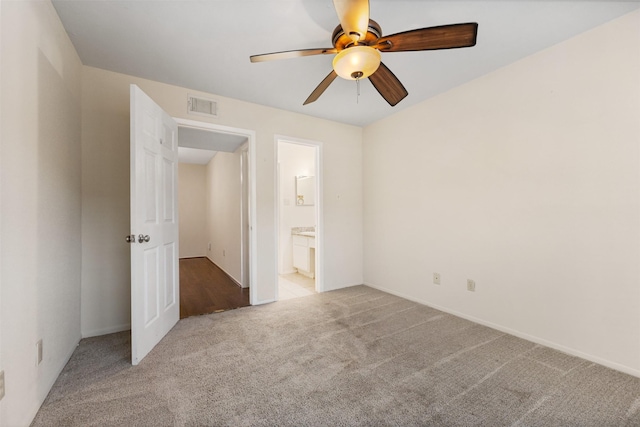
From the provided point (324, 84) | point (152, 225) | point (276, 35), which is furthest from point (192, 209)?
point (324, 84)

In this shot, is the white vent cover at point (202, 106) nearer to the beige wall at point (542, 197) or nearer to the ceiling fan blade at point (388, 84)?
the ceiling fan blade at point (388, 84)

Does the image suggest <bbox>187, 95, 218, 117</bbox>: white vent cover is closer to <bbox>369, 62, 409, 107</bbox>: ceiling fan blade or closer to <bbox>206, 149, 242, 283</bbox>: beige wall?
<bbox>206, 149, 242, 283</bbox>: beige wall

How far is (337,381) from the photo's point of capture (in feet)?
5.68

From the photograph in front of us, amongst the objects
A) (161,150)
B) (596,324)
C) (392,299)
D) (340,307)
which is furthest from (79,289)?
(596,324)

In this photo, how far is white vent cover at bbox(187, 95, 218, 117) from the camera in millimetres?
2857

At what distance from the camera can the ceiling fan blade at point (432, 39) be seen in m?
1.38

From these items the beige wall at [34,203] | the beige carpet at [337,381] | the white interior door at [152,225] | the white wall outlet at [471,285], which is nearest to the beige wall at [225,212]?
the white interior door at [152,225]

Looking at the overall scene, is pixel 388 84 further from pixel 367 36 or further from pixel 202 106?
pixel 202 106

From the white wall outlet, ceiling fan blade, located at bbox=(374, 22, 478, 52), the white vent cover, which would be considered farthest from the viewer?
the white vent cover

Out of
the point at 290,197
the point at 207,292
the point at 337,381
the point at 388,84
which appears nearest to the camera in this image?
the point at 337,381

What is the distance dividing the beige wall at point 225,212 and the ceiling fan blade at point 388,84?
2.70 meters

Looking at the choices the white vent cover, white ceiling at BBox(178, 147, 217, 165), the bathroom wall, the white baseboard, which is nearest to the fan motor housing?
the white vent cover

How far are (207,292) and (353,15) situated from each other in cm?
367

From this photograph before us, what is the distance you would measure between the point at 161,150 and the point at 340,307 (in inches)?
95.7
